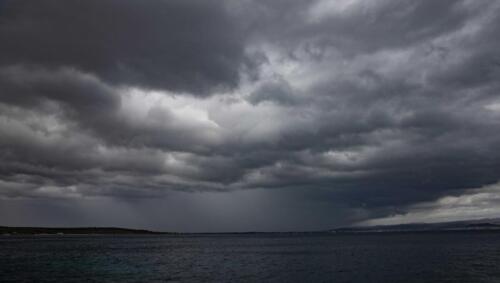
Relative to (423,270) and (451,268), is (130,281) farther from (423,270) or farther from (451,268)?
(451,268)

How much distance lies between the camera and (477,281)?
77000mm

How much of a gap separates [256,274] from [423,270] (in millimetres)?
36368

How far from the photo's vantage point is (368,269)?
330 ft

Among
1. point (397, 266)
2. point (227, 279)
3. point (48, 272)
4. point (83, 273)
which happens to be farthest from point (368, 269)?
point (48, 272)

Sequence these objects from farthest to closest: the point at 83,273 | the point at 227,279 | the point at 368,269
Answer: the point at 368,269, the point at 83,273, the point at 227,279

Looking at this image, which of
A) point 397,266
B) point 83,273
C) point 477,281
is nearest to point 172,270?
point 83,273

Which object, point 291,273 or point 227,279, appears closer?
point 227,279

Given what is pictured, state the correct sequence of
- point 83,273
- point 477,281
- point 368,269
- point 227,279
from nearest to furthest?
point 477,281 → point 227,279 → point 83,273 → point 368,269

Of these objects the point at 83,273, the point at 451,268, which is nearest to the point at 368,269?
the point at 451,268

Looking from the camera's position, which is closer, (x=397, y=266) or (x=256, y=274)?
(x=256, y=274)

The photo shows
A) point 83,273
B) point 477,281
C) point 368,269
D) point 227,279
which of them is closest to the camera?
point 477,281

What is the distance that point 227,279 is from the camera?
278 ft

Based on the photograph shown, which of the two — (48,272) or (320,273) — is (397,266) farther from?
(48,272)

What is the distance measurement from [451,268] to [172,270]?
6339 cm
